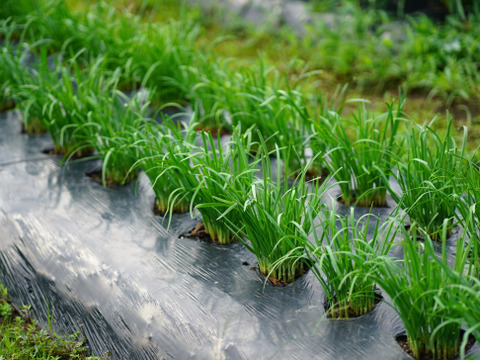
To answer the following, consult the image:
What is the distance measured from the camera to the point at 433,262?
152 cm

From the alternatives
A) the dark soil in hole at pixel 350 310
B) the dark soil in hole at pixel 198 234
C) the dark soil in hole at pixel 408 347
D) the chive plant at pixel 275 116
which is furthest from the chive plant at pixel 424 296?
the chive plant at pixel 275 116

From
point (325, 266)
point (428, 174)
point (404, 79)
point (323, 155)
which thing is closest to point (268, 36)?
point (404, 79)

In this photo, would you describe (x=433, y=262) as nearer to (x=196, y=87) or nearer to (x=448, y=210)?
(x=448, y=210)

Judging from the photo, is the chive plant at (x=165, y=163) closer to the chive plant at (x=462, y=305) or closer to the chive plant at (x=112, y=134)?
the chive plant at (x=112, y=134)

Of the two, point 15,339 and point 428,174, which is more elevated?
point 428,174

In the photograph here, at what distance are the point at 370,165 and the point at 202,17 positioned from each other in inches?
136

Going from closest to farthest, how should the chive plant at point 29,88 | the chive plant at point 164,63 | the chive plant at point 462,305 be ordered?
the chive plant at point 462,305 < the chive plant at point 29,88 < the chive plant at point 164,63

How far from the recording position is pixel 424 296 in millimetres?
1511

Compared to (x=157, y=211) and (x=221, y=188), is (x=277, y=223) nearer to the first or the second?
(x=221, y=188)

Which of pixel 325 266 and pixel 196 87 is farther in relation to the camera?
pixel 196 87

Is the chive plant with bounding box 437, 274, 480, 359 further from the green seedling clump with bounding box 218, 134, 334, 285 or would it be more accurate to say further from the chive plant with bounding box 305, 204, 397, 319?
the green seedling clump with bounding box 218, 134, 334, 285

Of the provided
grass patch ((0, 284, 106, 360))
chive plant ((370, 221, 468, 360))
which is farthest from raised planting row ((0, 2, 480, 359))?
grass patch ((0, 284, 106, 360))

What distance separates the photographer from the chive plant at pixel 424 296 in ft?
4.93

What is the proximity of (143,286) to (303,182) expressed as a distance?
70cm
